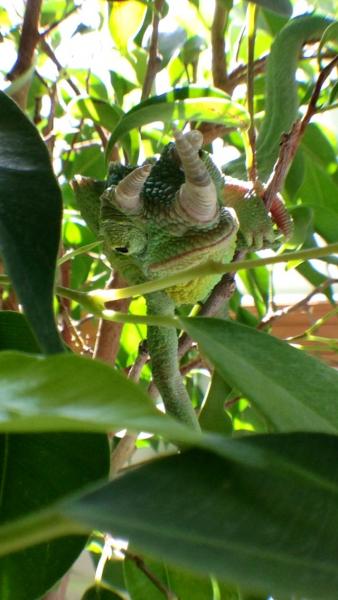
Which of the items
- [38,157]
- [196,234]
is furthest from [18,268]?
[196,234]

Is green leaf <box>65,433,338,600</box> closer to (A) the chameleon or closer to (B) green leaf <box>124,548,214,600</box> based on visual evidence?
(A) the chameleon

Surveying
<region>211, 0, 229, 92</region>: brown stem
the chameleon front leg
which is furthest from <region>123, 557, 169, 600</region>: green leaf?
<region>211, 0, 229, 92</region>: brown stem

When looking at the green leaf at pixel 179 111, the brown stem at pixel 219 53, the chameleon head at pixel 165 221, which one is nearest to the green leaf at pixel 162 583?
the chameleon head at pixel 165 221

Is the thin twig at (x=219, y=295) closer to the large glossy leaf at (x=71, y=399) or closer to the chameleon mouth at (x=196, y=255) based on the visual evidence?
the chameleon mouth at (x=196, y=255)

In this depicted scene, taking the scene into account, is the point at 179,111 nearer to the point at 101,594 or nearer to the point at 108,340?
the point at 108,340

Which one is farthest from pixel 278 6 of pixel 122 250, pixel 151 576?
pixel 151 576
